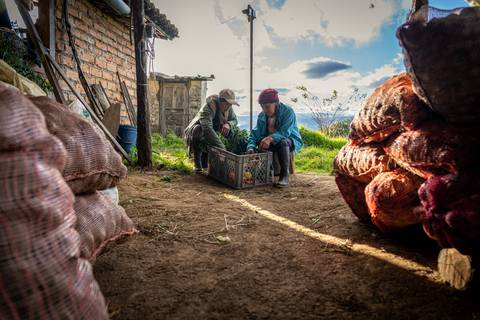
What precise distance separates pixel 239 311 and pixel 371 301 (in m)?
0.63

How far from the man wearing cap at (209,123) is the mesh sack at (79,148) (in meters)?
3.08

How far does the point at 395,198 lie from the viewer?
170 centimetres

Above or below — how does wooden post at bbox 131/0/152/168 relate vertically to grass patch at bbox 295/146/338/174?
above

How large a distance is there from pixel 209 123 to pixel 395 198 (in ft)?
11.0

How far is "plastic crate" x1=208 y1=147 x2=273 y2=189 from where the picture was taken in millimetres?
4016

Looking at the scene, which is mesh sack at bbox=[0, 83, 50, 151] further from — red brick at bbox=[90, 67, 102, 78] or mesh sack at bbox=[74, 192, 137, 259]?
red brick at bbox=[90, 67, 102, 78]

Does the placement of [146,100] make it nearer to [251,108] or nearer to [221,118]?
[221,118]

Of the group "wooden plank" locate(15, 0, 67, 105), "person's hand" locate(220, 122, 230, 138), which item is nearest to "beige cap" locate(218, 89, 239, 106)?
"person's hand" locate(220, 122, 230, 138)

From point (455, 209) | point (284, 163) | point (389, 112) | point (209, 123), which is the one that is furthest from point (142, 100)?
point (455, 209)

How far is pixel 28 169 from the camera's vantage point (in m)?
0.81

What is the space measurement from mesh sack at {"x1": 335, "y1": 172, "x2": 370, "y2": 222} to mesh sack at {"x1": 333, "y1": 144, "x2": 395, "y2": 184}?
0.07m

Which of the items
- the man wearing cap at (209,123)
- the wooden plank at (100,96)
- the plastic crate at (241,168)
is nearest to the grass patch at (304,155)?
the man wearing cap at (209,123)

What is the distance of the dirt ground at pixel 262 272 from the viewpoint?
1.34 metres

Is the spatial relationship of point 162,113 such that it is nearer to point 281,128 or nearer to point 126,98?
point 126,98
